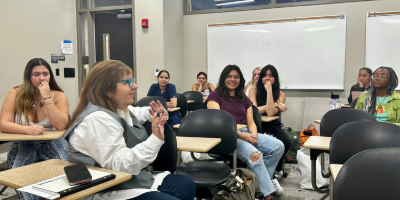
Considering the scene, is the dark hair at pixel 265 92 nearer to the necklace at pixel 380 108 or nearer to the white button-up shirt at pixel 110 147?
the necklace at pixel 380 108

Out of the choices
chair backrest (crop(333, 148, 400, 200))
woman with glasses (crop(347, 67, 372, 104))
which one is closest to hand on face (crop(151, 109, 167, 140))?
chair backrest (crop(333, 148, 400, 200))

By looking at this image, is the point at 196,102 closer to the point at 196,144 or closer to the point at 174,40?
the point at 174,40

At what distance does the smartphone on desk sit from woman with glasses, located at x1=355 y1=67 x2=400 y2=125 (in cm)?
298

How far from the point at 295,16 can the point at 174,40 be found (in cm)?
242

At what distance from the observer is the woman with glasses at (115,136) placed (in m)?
1.35

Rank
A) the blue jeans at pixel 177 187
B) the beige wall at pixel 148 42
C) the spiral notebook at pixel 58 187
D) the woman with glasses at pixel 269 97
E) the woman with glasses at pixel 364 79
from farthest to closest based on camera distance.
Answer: the beige wall at pixel 148 42, the woman with glasses at pixel 364 79, the woman with glasses at pixel 269 97, the blue jeans at pixel 177 187, the spiral notebook at pixel 58 187

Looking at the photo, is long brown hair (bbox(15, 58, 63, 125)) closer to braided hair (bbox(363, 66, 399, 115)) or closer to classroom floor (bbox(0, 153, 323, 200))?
classroom floor (bbox(0, 153, 323, 200))

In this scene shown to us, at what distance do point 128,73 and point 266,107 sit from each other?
7.82 feet

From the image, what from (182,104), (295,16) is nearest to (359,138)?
(182,104)

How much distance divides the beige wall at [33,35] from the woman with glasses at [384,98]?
15.6 ft

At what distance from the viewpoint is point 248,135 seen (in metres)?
2.71

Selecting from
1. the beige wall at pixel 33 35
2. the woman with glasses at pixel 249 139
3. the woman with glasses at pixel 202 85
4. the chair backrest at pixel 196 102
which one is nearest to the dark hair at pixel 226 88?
the woman with glasses at pixel 249 139

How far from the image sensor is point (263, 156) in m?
2.80

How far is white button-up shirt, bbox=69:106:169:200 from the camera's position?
4.41ft
